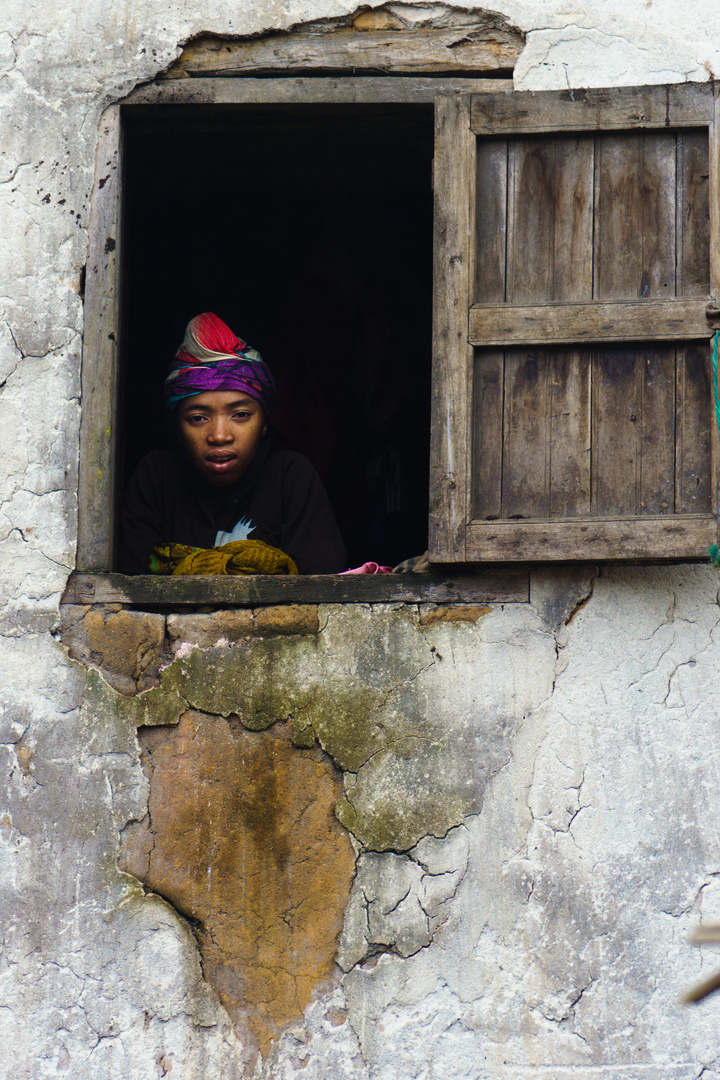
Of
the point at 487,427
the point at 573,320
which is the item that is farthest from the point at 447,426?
the point at 573,320

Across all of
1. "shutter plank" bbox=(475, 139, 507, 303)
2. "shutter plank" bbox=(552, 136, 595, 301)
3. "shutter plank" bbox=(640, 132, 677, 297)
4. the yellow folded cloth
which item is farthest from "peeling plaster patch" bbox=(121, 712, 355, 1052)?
"shutter plank" bbox=(640, 132, 677, 297)

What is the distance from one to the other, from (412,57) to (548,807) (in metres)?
2.07

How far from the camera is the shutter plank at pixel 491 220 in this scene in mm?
3066

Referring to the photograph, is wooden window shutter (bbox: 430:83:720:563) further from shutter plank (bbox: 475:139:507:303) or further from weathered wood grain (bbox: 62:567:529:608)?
weathered wood grain (bbox: 62:567:529:608)

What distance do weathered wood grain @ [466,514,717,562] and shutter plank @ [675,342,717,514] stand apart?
73 mm

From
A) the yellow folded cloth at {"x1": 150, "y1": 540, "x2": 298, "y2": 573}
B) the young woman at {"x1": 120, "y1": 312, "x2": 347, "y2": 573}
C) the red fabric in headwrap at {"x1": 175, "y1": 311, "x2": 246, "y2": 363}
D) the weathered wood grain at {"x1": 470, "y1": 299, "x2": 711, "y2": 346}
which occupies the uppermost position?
the red fabric in headwrap at {"x1": 175, "y1": 311, "x2": 246, "y2": 363}

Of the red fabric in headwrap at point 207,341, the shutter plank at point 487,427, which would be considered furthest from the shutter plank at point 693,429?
the red fabric in headwrap at point 207,341

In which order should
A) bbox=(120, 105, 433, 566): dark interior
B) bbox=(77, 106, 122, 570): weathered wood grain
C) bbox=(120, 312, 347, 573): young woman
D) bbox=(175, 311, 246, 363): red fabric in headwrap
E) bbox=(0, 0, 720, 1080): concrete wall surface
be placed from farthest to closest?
1. bbox=(120, 105, 433, 566): dark interior
2. bbox=(175, 311, 246, 363): red fabric in headwrap
3. bbox=(120, 312, 347, 573): young woman
4. bbox=(77, 106, 122, 570): weathered wood grain
5. bbox=(0, 0, 720, 1080): concrete wall surface

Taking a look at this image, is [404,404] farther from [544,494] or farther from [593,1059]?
[593,1059]

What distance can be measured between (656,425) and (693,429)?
9cm

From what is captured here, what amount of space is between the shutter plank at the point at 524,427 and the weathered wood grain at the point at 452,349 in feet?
0.36

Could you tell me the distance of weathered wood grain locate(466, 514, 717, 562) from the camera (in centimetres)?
291

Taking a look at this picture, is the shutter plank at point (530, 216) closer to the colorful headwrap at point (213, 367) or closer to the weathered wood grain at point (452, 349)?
the weathered wood grain at point (452, 349)

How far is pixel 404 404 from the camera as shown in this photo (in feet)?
16.0
